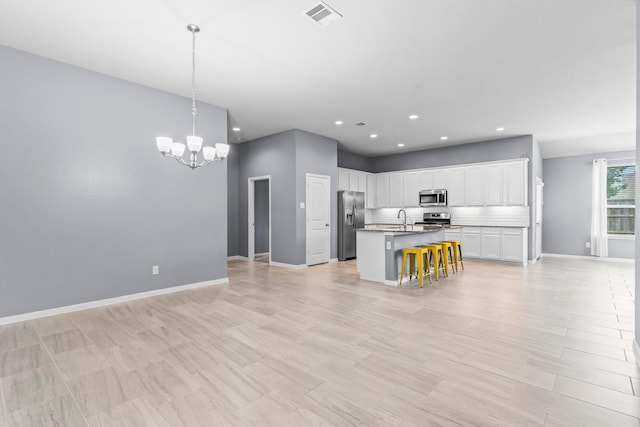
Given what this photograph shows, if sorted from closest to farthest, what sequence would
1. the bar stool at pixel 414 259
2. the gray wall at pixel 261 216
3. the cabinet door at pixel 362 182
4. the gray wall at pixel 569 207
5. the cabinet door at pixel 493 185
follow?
the bar stool at pixel 414 259 < the cabinet door at pixel 493 185 < the gray wall at pixel 569 207 < the gray wall at pixel 261 216 < the cabinet door at pixel 362 182

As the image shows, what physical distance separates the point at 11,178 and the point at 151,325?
232 cm

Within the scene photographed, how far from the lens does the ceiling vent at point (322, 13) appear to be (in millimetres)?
2740

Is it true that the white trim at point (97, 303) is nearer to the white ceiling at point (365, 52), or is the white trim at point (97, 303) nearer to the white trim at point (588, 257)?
the white ceiling at point (365, 52)

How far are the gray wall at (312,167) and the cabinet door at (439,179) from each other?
2.90 metres

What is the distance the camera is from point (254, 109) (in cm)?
547

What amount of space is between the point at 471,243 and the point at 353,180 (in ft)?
11.7

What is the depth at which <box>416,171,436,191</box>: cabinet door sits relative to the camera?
8641mm

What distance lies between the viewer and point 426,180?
8.72 metres

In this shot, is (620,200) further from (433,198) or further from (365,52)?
(365,52)

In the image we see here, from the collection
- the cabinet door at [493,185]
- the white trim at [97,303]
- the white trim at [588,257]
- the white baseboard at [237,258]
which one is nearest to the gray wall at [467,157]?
the cabinet door at [493,185]

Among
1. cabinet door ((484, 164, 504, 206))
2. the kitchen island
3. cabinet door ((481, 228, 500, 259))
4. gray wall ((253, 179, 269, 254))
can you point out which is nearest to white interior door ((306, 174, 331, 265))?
the kitchen island

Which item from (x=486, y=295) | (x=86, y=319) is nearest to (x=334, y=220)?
(x=486, y=295)

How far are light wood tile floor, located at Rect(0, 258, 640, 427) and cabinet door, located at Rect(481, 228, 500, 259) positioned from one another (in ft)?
9.51

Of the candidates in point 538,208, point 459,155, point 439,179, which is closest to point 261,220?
point 439,179
